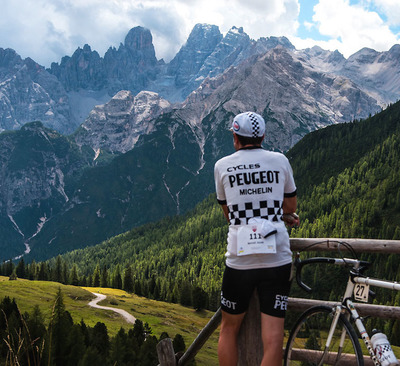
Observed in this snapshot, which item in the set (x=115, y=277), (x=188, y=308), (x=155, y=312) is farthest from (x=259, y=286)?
(x=115, y=277)

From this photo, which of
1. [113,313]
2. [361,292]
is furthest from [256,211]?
[113,313]

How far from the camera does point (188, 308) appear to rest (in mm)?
136250

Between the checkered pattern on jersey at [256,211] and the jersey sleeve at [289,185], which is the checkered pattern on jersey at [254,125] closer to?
the jersey sleeve at [289,185]

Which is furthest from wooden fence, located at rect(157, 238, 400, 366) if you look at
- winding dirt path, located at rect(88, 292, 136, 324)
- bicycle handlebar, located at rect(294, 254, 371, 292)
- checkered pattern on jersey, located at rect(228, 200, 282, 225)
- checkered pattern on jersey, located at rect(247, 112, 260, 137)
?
winding dirt path, located at rect(88, 292, 136, 324)

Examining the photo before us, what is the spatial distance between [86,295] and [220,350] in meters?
114

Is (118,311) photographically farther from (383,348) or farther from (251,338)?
(383,348)

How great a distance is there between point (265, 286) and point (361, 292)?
6.52 ft

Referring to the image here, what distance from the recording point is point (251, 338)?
27.2ft

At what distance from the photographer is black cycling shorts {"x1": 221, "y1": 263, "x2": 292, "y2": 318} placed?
754cm

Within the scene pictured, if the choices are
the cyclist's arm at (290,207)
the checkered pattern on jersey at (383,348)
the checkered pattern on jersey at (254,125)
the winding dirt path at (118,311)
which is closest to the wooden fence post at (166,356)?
the cyclist's arm at (290,207)

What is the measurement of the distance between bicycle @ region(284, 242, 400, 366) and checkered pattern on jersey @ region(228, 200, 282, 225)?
135cm

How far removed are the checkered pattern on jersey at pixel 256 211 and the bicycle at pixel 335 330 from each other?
4.44 ft

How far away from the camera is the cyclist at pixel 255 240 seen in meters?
7.48

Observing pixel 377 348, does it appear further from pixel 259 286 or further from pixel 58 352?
pixel 58 352
